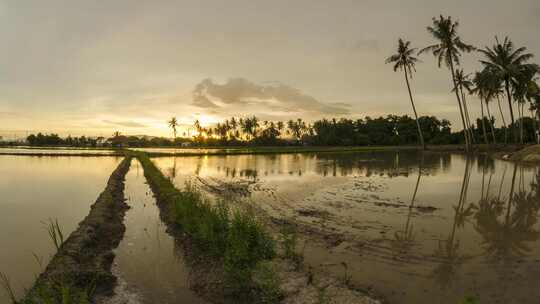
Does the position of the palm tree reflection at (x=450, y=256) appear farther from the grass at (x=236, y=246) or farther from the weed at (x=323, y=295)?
the grass at (x=236, y=246)

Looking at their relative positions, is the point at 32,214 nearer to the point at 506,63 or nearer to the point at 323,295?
the point at 323,295

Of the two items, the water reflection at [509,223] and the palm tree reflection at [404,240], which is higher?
the water reflection at [509,223]

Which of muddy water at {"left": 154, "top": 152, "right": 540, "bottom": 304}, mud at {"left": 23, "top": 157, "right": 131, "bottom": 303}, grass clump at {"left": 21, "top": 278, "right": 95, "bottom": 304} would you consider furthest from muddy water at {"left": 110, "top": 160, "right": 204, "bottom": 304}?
muddy water at {"left": 154, "top": 152, "right": 540, "bottom": 304}

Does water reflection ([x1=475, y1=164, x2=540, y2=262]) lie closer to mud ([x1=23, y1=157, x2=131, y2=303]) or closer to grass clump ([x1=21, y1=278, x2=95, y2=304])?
grass clump ([x1=21, y1=278, x2=95, y2=304])

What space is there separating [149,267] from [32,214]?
761 cm

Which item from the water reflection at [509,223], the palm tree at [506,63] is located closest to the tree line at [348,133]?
the palm tree at [506,63]

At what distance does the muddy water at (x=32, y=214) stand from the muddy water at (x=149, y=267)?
1.68 metres

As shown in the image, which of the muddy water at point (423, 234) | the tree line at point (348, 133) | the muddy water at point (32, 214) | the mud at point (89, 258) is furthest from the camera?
the tree line at point (348, 133)

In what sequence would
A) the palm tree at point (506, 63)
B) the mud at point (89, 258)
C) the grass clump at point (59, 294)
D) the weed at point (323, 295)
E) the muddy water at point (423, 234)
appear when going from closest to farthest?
the grass clump at point (59, 294) → the weed at point (323, 295) → the muddy water at point (423, 234) → the mud at point (89, 258) → the palm tree at point (506, 63)

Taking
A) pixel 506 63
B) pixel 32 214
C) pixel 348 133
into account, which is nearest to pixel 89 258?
pixel 32 214

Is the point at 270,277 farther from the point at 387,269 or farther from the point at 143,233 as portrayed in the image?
the point at 143,233

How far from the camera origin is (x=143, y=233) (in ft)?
31.8

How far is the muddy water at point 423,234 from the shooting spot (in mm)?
5555

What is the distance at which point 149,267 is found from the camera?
23.2 feet
